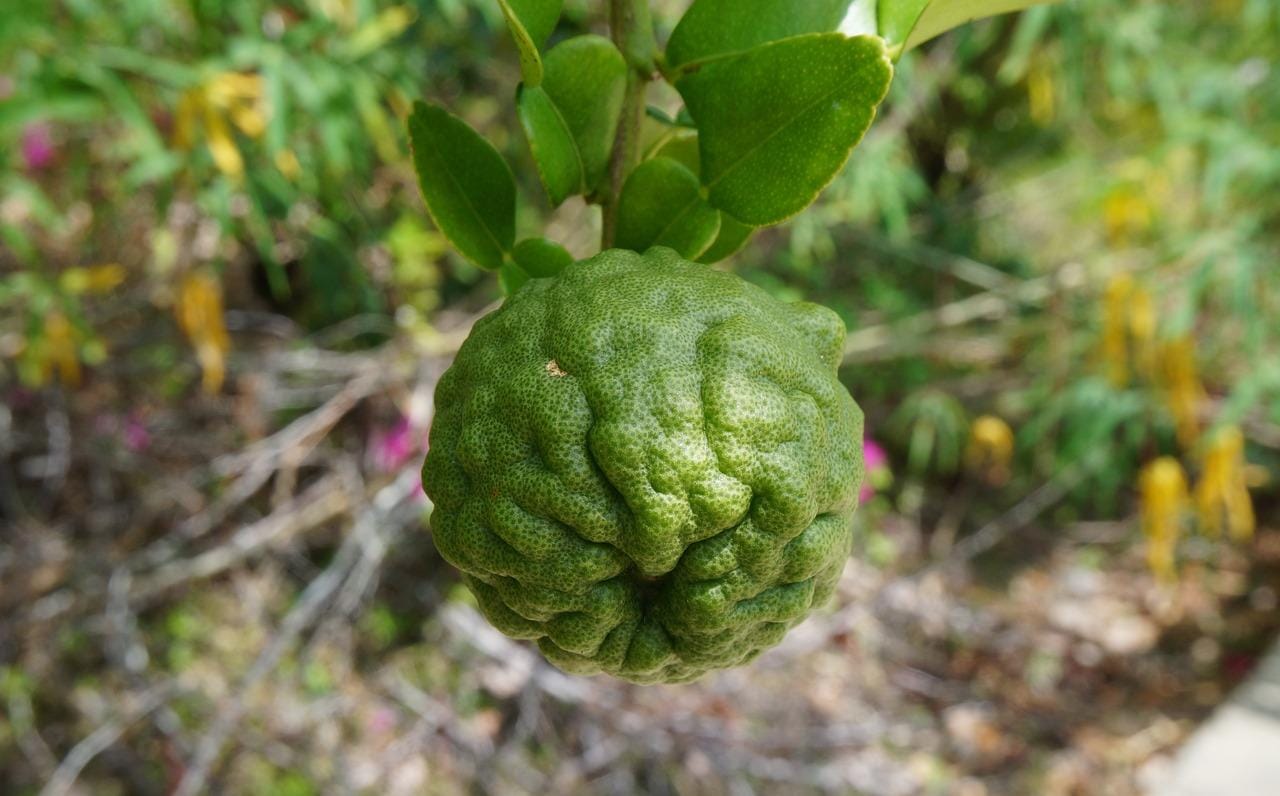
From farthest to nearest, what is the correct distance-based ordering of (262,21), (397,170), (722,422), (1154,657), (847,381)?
(1154,657)
(847,381)
(397,170)
(262,21)
(722,422)

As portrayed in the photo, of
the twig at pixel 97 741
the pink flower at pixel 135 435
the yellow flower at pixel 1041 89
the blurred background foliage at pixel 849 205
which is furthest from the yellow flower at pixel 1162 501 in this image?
the pink flower at pixel 135 435

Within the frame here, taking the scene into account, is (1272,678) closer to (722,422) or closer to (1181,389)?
(1181,389)

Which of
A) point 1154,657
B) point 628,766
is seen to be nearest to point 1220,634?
point 1154,657

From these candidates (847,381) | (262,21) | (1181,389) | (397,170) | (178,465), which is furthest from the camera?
(847,381)

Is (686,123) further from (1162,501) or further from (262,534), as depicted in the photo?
(1162,501)

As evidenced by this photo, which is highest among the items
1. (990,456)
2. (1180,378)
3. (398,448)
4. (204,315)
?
(1180,378)

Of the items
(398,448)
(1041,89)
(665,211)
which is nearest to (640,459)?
(665,211)
